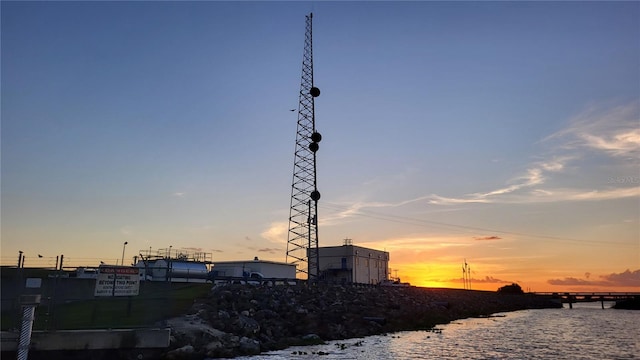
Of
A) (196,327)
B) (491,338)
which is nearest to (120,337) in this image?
(196,327)

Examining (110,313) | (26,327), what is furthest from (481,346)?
(26,327)

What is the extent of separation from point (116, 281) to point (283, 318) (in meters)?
17.8

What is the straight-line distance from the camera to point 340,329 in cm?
4512

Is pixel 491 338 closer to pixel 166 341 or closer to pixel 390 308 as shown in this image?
pixel 390 308

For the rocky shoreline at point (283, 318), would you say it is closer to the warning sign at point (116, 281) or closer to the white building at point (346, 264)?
the warning sign at point (116, 281)

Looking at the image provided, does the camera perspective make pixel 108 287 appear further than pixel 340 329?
No

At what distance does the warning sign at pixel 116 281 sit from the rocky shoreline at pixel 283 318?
3989 millimetres

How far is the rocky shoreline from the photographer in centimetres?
3159

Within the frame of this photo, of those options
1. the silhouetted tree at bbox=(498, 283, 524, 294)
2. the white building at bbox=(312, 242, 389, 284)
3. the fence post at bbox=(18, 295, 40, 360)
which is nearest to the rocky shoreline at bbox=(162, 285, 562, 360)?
the fence post at bbox=(18, 295, 40, 360)

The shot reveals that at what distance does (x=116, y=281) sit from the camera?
2933 centimetres

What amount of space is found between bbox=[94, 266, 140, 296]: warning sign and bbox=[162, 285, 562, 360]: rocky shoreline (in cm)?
399

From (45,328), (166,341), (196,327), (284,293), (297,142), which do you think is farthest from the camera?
(297,142)

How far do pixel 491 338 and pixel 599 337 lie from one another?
1295cm

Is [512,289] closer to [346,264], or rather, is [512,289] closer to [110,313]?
[346,264]
